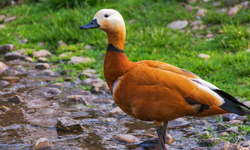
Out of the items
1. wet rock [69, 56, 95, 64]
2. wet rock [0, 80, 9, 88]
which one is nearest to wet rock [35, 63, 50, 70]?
wet rock [69, 56, 95, 64]

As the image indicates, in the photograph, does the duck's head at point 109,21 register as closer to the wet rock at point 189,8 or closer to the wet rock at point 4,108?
the wet rock at point 4,108

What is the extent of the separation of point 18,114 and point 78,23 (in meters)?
3.13

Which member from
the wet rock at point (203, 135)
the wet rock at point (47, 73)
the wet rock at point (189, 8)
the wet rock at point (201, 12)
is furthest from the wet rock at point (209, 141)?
the wet rock at point (189, 8)

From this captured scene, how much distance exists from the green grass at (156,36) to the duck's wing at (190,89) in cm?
127

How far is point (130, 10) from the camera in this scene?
689 cm

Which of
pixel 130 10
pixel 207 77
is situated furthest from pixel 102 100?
pixel 130 10

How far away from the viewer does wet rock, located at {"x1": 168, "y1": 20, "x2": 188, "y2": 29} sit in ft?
20.2

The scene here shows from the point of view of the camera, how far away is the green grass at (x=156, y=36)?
4.45 m

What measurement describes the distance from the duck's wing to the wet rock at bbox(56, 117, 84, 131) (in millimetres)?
908

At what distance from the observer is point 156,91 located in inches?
99.3

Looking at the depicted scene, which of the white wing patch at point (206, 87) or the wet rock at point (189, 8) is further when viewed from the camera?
the wet rock at point (189, 8)

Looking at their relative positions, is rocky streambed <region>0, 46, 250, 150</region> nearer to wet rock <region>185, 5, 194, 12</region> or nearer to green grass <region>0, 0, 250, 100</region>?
green grass <region>0, 0, 250, 100</region>

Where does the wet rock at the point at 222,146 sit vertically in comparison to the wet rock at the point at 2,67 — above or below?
below

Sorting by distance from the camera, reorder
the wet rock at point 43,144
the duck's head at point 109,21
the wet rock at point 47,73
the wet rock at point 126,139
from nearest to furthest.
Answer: the duck's head at point 109,21 < the wet rock at point 43,144 < the wet rock at point 126,139 < the wet rock at point 47,73
